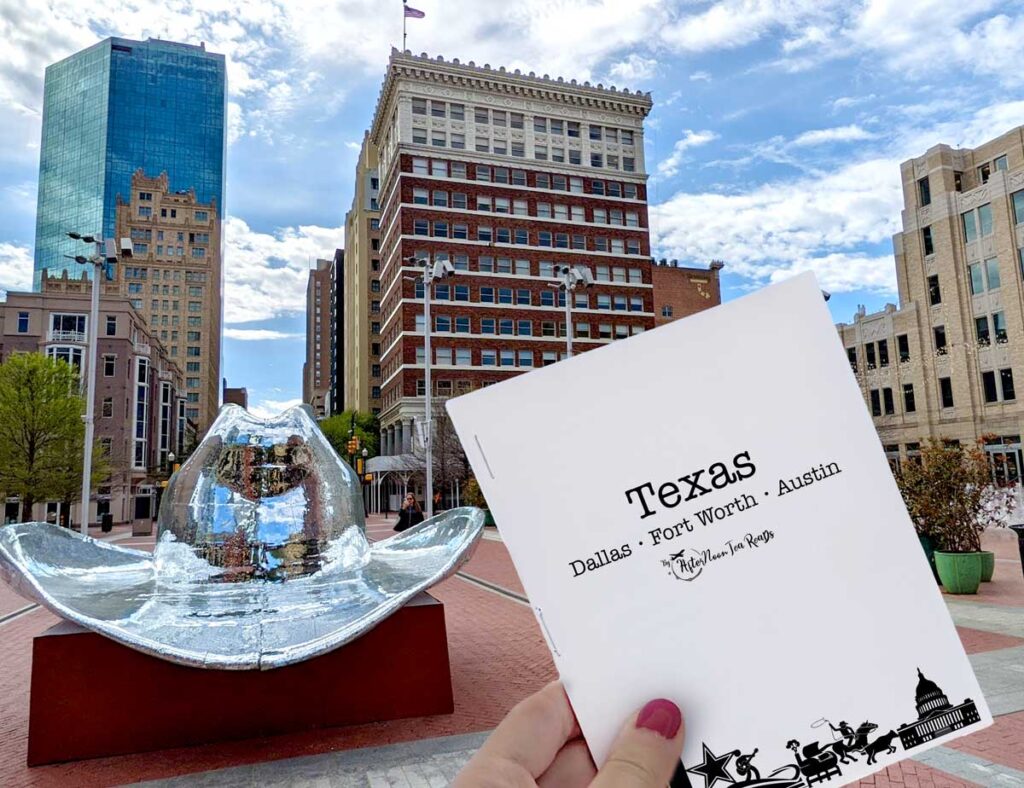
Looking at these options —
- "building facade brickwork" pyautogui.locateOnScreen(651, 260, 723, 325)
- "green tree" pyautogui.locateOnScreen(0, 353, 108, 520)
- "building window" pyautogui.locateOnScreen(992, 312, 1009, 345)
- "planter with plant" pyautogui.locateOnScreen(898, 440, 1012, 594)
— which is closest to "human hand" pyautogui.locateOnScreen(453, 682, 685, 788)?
"planter with plant" pyautogui.locateOnScreen(898, 440, 1012, 594)

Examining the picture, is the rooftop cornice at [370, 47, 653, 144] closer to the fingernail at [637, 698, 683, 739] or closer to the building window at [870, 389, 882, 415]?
the building window at [870, 389, 882, 415]

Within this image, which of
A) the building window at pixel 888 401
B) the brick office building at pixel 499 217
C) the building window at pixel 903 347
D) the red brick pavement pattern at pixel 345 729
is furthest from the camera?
the brick office building at pixel 499 217

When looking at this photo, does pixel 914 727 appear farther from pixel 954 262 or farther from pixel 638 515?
pixel 954 262

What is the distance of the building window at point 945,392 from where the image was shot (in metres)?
42.1

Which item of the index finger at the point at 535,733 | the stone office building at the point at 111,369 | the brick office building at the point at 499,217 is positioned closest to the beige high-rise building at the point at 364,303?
the brick office building at the point at 499,217

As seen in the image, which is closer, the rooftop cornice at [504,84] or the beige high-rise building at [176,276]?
the rooftop cornice at [504,84]

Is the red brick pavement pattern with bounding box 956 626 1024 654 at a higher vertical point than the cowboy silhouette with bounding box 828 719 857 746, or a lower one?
lower

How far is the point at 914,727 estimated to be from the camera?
1248mm

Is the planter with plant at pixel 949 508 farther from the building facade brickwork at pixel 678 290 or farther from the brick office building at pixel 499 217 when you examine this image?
the building facade brickwork at pixel 678 290

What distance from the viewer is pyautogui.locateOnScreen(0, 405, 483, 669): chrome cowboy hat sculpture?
545 cm

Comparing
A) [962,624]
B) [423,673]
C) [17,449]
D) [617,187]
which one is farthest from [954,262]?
[17,449]

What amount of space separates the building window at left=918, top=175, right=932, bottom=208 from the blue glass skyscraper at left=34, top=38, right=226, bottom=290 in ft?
487

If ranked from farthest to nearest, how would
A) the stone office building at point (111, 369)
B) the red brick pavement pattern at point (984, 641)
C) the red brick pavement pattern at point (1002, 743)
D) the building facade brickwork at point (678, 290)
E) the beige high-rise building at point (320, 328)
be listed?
the beige high-rise building at point (320, 328)
the building facade brickwork at point (678, 290)
the stone office building at point (111, 369)
the red brick pavement pattern at point (984, 641)
the red brick pavement pattern at point (1002, 743)

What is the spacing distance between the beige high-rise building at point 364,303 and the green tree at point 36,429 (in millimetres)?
46673
